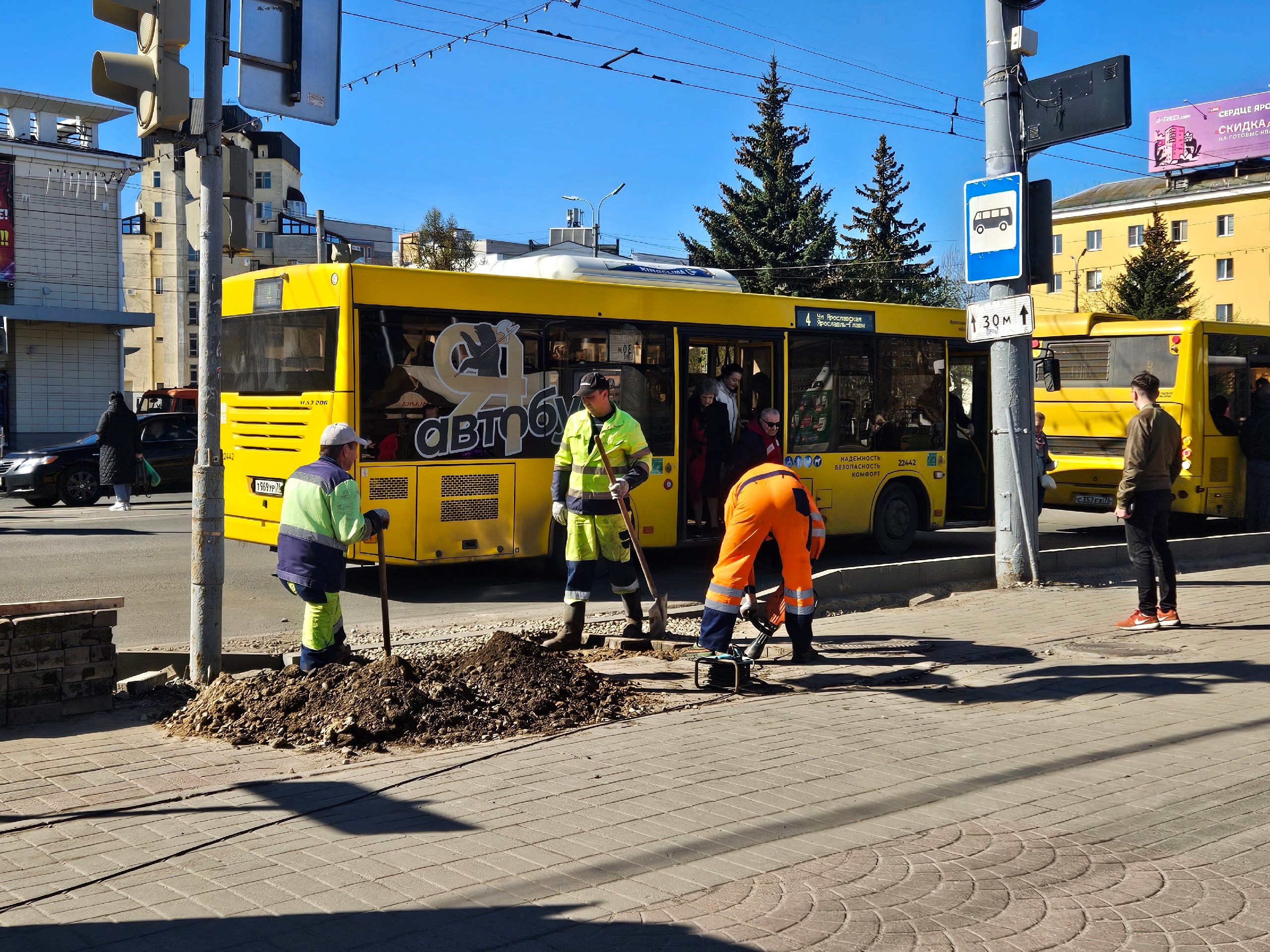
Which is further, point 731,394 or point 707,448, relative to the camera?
point 731,394

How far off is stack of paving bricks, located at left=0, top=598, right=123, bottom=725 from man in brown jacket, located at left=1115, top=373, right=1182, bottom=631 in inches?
288

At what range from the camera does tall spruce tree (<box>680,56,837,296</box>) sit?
48656 millimetres

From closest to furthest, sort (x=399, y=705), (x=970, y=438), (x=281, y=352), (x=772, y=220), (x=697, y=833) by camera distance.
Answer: (x=697, y=833), (x=399, y=705), (x=281, y=352), (x=970, y=438), (x=772, y=220)

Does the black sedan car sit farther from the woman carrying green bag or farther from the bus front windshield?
the bus front windshield

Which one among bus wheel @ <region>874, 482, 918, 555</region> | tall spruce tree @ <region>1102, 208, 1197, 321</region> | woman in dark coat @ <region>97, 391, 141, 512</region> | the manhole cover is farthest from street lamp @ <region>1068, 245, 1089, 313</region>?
the manhole cover

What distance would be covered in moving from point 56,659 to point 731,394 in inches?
343

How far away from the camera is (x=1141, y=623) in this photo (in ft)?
31.8

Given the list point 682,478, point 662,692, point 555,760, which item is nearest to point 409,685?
point 555,760

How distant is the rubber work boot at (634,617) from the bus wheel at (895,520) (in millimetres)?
6376

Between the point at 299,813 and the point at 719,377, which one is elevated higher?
the point at 719,377

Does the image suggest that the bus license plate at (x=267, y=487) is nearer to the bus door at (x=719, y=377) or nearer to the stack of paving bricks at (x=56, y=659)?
the bus door at (x=719, y=377)

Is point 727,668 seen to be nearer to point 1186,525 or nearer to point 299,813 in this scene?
point 299,813

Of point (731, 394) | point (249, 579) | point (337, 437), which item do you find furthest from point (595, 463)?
point (731, 394)

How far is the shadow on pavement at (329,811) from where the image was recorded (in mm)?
4805
